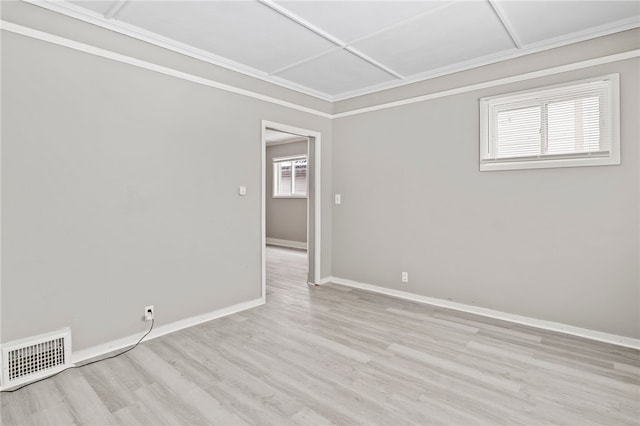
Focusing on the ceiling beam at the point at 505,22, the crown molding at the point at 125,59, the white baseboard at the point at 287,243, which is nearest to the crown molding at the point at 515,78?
the ceiling beam at the point at 505,22

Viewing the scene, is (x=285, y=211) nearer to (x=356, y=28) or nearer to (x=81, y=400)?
(x=356, y=28)

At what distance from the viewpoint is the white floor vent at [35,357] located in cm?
223

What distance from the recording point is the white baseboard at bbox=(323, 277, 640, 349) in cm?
288

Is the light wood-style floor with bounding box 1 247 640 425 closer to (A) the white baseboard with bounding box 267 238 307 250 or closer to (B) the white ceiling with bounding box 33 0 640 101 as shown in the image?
(B) the white ceiling with bounding box 33 0 640 101

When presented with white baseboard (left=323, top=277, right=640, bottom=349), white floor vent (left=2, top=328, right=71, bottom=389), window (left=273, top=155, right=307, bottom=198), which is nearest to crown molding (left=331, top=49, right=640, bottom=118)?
white baseboard (left=323, top=277, right=640, bottom=349)

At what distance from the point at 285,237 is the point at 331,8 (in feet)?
21.4

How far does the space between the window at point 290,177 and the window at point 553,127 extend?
5044mm

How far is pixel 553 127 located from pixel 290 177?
6172mm

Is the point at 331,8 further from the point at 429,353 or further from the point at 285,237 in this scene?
the point at 285,237

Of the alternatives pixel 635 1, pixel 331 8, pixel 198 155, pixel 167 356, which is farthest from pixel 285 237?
pixel 635 1

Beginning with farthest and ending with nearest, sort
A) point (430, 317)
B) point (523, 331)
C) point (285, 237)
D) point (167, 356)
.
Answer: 1. point (285, 237)
2. point (430, 317)
3. point (523, 331)
4. point (167, 356)

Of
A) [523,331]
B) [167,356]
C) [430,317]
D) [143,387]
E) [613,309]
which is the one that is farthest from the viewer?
[430,317]

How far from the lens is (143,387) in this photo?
2242 millimetres

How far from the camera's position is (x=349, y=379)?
7.73 feet
